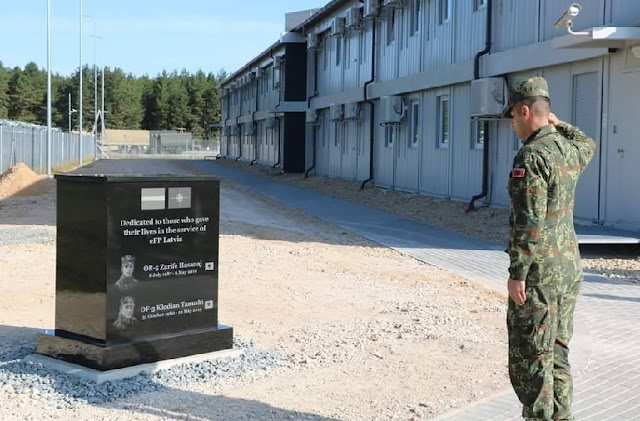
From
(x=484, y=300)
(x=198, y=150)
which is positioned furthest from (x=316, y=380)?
(x=198, y=150)

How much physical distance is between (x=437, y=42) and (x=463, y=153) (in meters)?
3.55

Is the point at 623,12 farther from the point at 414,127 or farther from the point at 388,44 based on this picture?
the point at 388,44

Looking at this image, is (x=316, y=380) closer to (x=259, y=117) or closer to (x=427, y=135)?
(x=427, y=135)

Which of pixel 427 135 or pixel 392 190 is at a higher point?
pixel 427 135

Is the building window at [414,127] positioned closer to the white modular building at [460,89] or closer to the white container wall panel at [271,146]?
the white modular building at [460,89]

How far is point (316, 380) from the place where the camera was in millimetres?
6219

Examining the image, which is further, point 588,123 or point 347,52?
point 347,52

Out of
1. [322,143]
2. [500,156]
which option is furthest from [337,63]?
[500,156]

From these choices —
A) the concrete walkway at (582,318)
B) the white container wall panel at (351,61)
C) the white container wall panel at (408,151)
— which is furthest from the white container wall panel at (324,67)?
the concrete walkway at (582,318)

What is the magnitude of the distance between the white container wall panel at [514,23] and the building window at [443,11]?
3.30 m

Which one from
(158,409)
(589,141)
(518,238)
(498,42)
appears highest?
(498,42)

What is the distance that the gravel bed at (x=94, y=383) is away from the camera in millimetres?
5703

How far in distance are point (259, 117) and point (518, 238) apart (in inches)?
1833

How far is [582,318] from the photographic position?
27.9ft
